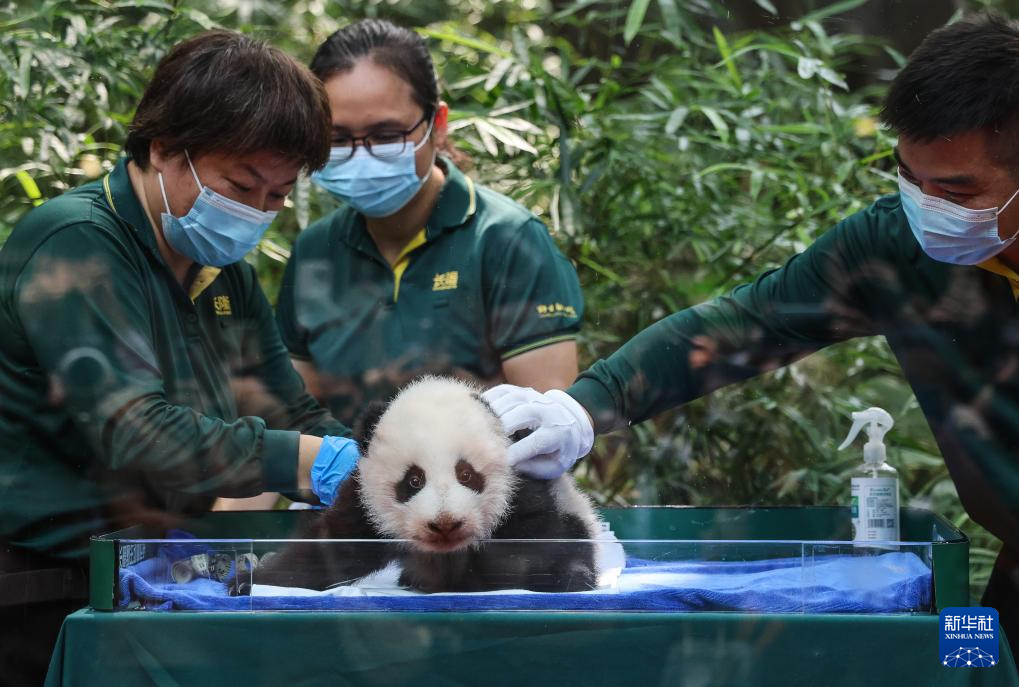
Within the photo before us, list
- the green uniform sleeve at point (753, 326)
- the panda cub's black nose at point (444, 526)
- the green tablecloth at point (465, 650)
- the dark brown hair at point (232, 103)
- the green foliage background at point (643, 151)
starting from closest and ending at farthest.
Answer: the green tablecloth at point (465, 650) → the panda cub's black nose at point (444, 526) → the dark brown hair at point (232, 103) → the green uniform sleeve at point (753, 326) → the green foliage background at point (643, 151)

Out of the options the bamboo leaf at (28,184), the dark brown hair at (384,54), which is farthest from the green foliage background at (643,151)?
the dark brown hair at (384,54)

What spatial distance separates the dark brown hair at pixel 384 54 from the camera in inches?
75.6

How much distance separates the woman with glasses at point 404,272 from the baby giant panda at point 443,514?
1.31ft

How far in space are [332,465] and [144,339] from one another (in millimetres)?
342

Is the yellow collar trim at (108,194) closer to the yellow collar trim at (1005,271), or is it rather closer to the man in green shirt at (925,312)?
the man in green shirt at (925,312)

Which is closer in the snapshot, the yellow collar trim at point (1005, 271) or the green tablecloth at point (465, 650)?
the green tablecloth at point (465, 650)

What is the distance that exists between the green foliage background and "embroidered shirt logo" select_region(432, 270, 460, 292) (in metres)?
0.36

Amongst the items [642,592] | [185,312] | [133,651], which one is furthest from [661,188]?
[133,651]

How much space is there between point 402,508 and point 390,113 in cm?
89

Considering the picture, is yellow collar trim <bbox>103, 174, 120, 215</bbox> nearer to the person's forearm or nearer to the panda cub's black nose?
the person's forearm

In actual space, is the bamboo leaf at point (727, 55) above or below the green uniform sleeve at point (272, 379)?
above

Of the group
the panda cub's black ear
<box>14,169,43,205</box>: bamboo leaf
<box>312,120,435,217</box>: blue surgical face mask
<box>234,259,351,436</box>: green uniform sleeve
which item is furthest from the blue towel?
<box>14,169,43,205</box>: bamboo leaf

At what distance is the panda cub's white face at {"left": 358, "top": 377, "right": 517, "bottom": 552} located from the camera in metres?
1.27

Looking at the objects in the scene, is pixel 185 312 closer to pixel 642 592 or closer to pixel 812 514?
pixel 642 592
